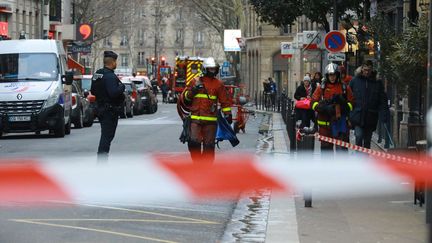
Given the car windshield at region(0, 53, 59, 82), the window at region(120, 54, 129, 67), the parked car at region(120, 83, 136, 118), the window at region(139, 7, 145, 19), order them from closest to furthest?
1. the car windshield at region(0, 53, 59, 82)
2. the parked car at region(120, 83, 136, 118)
3. the window at region(139, 7, 145, 19)
4. the window at region(120, 54, 129, 67)

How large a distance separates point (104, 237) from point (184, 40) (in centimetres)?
14888

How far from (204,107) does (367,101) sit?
3338 mm

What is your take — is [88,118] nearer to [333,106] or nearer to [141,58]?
[333,106]

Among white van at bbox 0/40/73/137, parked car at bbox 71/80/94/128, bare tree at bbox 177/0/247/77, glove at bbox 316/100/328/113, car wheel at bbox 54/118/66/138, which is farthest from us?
bare tree at bbox 177/0/247/77

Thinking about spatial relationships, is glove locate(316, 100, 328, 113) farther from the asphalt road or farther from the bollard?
the bollard

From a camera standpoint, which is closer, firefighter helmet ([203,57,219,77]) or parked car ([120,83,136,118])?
firefighter helmet ([203,57,219,77])

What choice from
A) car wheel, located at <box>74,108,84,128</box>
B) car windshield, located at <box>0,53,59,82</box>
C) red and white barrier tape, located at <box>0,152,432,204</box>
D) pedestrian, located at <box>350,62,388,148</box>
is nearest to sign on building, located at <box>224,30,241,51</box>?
car wheel, located at <box>74,108,84,128</box>

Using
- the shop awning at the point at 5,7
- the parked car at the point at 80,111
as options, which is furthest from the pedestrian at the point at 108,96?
the shop awning at the point at 5,7

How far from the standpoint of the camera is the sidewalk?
1066 cm

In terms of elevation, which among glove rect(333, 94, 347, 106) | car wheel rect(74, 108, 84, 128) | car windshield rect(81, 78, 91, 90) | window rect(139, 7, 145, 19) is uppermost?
window rect(139, 7, 145, 19)

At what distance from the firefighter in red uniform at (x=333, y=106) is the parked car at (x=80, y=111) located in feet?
62.9

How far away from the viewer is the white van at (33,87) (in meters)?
27.9

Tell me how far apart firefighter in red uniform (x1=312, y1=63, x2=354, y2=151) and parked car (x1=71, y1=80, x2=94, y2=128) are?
1916 cm

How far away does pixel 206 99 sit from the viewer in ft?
48.4
